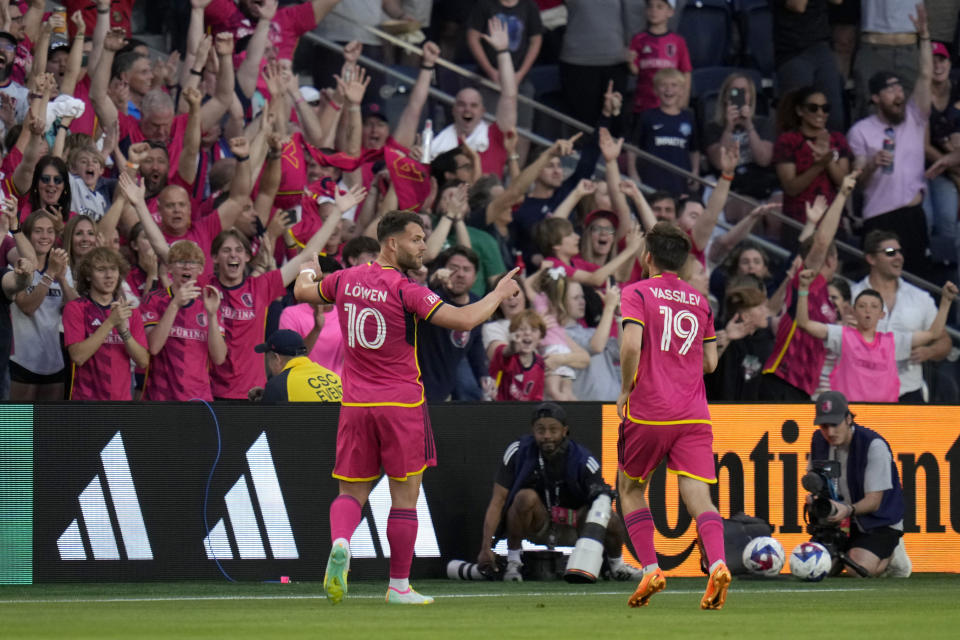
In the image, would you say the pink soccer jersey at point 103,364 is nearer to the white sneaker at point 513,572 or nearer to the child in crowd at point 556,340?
the white sneaker at point 513,572

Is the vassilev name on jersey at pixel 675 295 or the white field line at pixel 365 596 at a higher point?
the vassilev name on jersey at pixel 675 295

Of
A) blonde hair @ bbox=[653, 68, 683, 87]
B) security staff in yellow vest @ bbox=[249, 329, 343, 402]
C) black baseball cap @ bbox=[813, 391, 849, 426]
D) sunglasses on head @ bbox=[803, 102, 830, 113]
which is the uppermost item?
blonde hair @ bbox=[653, 68, 683, 87]

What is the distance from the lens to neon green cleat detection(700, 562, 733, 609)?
27.8 ft

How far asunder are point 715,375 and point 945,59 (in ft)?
20.8

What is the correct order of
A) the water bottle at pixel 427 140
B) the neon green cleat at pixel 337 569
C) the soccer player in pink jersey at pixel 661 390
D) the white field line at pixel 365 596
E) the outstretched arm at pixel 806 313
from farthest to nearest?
the water bottle at pixel 427 140 < the outstretched arm at pixel 806 313 < the white field line at pixel 365 596 < the soccer player in pink jersey at pixel 661 390 < the neon green cleat at pixel 337 569

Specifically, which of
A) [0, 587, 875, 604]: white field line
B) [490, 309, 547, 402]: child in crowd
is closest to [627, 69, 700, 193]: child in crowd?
[490, 309, 547, 402]: child in crowd

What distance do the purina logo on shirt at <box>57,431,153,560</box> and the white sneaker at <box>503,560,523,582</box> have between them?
2.69 meters

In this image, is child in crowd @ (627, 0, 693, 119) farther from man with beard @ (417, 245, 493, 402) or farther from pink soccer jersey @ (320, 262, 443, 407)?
pink soccer jersey @ (320, 262, 443, 407)

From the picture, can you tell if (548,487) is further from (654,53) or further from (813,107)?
(654,53)

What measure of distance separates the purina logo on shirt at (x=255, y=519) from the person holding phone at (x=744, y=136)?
303 inches

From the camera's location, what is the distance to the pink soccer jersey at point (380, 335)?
30.1 feet

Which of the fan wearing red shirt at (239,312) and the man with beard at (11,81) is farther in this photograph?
the man with beard at (11,81)

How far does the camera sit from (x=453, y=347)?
12617mm

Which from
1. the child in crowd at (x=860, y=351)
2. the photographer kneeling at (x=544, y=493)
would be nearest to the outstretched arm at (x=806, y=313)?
the child in crowd at (x=860, y=351)
